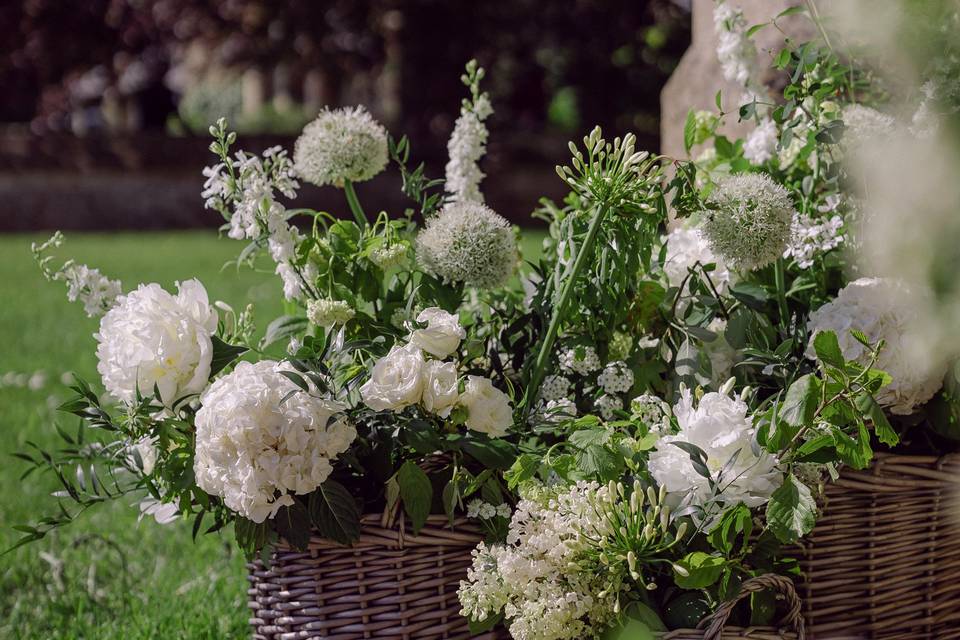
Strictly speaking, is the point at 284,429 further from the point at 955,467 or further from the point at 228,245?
the point at 228,245

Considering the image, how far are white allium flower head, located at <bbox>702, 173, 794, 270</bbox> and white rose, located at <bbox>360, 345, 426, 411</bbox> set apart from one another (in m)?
0.40

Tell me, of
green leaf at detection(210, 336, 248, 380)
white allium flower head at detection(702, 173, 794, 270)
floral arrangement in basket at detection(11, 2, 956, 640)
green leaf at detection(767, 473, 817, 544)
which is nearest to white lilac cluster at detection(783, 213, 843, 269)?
floral arrangement in basket at detection(11, 2, 956, 640)

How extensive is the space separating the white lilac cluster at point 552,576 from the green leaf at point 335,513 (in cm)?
15

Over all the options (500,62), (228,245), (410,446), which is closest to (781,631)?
(410,446)

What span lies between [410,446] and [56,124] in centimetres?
1032

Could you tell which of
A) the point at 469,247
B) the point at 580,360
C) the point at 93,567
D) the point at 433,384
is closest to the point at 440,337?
the point at 433,384

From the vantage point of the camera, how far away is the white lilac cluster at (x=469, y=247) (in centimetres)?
130

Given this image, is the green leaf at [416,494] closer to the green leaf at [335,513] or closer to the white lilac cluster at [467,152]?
the green leaf at [335,513]

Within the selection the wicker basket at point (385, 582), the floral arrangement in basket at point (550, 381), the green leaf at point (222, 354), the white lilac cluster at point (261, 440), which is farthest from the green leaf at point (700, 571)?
Result: the green leaf at point (222, 354)

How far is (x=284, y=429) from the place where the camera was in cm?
114

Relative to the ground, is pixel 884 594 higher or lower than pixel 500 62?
lower

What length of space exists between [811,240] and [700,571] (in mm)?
520

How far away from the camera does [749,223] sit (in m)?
1.24

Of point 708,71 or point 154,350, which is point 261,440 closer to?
point 154,350
